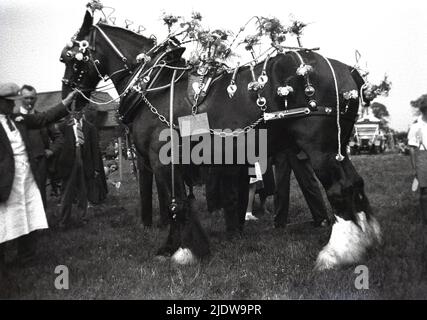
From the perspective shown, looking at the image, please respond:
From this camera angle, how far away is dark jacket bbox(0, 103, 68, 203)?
434cm

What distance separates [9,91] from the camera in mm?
4551

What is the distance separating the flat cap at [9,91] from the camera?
4.54m

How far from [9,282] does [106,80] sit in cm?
270

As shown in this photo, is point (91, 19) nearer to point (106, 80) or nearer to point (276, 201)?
point (106, 80)

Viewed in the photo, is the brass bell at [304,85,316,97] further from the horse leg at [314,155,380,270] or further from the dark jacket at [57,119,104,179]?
the dark jacket at [57,119,104,179]

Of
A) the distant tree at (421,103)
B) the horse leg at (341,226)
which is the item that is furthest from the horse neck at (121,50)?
the distant tree at (421,103)

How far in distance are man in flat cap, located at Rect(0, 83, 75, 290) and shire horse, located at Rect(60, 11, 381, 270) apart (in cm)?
94

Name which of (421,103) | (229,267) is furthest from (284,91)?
(421,103)

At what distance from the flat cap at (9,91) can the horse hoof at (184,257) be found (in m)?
2.48

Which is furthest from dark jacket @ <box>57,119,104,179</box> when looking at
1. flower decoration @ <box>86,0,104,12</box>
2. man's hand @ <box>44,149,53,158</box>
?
flower decoration @ <box>86,0,104,12</box>

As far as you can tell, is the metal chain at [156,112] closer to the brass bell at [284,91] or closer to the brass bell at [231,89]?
the brass bell at [231,89]

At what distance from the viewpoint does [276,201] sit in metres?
7.02

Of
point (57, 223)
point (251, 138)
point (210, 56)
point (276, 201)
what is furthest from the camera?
point (57, 223)
